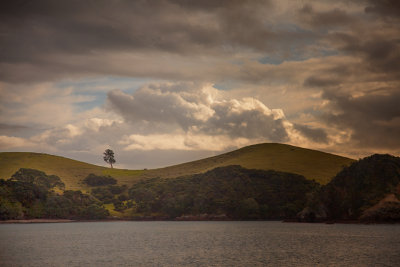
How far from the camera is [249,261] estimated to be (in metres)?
77.9

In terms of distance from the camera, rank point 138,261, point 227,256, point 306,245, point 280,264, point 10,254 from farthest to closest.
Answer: point 306,245, point 10,254, point 227,256, point 138,261, point 280,264

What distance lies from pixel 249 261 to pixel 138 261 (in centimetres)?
2082

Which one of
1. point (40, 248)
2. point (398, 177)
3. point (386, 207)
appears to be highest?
point (398, 177)

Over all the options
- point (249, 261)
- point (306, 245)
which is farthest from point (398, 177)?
point (249, 261)

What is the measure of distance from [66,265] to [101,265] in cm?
637

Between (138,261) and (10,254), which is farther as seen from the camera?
(10,254)

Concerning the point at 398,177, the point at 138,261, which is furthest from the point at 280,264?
the point at 398,177

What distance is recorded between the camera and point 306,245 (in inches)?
4129

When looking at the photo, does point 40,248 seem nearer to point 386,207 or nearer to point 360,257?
point 360,257

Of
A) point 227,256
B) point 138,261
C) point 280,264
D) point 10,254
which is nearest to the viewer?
point 280,264

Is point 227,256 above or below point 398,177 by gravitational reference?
below

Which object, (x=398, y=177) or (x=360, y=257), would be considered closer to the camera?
(x=360, y=257)

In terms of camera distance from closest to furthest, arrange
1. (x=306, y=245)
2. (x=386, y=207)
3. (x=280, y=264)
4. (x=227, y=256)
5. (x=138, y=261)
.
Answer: (x=280, y=264) → (x=138, y=261) → (x=227, y=256) → (x=306, y=245) → (x=386, y=207)

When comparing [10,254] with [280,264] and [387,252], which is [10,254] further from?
[387,252]
